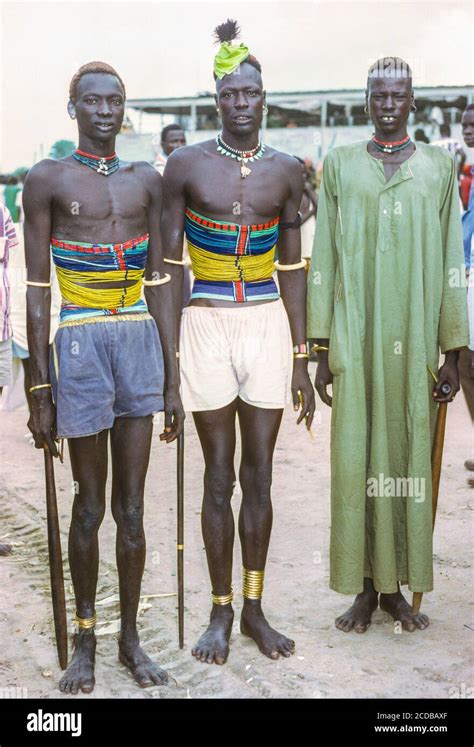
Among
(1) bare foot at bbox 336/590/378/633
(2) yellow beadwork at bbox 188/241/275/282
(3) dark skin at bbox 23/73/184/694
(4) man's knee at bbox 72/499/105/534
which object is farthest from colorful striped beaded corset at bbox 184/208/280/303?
(1) bare foot at bbox 336/590/378/633

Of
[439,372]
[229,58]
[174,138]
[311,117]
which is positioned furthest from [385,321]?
[311,117]

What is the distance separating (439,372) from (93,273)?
160 cm

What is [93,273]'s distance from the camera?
330 cm

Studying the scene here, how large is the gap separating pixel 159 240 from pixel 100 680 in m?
1.80

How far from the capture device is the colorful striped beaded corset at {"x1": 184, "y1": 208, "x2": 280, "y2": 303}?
3572 mm

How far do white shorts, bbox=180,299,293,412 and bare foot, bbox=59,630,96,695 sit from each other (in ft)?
3.42

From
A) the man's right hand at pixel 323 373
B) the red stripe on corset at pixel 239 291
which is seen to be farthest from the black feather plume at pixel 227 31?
the man's right hand at pixel 323 373

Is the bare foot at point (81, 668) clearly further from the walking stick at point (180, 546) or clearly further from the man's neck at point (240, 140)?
the man's neck at point (240, 140)

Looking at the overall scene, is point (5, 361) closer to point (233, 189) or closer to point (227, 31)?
point (233, 189)

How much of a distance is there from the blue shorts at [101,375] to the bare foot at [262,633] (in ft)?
3.54

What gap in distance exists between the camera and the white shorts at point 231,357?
3.60 metres

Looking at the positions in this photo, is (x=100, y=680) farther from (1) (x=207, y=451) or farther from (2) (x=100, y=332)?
(2) (x=100, y=332)

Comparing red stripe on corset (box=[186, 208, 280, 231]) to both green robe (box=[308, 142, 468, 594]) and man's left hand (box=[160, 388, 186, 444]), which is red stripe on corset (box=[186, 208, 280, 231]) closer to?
green robe (box=[308, 142, 468, 594])

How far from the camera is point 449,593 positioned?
4.32m
